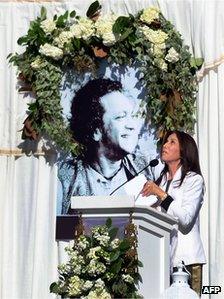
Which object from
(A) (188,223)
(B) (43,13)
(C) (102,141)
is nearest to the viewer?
(A) (188,223)

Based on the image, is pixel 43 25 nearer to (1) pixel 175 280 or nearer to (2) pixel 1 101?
(2) pixel 1 101

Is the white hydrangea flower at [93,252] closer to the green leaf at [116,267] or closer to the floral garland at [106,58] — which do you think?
the green leaf at [116,267]

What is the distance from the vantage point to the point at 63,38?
7270 mm

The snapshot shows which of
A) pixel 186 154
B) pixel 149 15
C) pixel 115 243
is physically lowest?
pixel 115 243

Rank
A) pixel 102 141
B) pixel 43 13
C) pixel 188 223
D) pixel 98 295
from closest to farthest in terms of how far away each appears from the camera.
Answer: pixel 98 295 → pixel 188 223 → pixel 102 141 → pixel 43 13

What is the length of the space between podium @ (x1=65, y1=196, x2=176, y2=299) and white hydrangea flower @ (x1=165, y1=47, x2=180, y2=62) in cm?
117

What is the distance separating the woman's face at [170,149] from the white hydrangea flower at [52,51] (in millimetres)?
728

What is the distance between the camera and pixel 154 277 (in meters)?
6.12

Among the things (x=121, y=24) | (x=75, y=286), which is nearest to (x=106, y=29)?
(x=121, y=24)

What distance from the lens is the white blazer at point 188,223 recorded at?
6.99 meters

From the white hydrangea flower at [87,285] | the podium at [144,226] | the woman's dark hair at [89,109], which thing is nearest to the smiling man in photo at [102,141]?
the woman's dark hair at [89,109]

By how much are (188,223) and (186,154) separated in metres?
0.36

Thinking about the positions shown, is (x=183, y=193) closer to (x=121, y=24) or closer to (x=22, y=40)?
(x=121, y=24)

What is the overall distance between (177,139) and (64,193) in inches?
25.9
